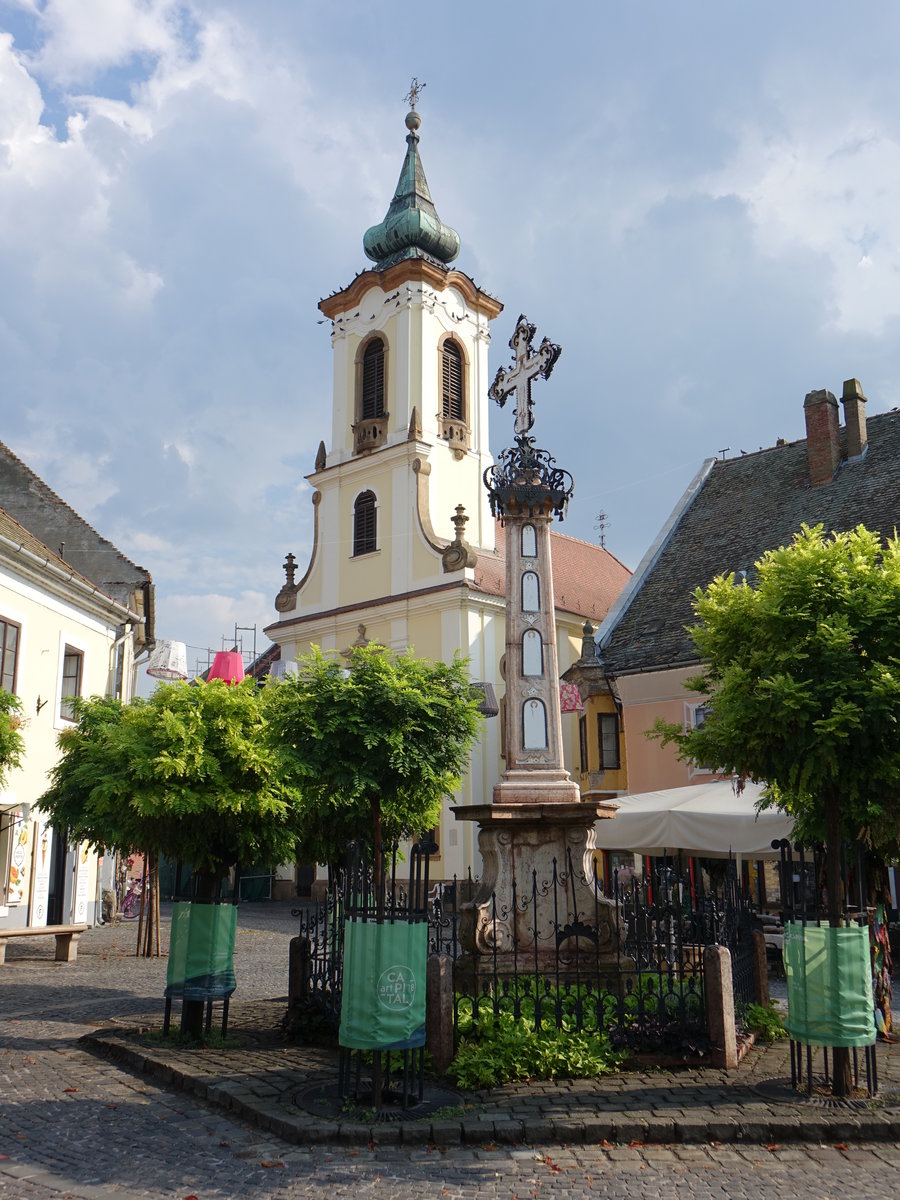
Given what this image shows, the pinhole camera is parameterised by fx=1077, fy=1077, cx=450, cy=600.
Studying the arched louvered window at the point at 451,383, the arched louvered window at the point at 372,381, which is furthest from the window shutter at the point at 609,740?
the arched louvered window at the point at 372,381

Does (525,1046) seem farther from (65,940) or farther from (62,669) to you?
(62,669)

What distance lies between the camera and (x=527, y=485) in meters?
11.8

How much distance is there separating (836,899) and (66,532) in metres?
23.2

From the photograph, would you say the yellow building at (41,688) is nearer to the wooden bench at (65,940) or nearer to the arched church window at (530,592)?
the wooden bench at (65,940)

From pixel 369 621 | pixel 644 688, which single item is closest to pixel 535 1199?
pixel 644 688

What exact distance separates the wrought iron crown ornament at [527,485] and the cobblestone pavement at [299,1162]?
6.66 meters

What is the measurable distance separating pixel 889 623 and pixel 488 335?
Answer: 114 feet

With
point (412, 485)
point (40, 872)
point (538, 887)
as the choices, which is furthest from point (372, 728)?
point (412, 485)

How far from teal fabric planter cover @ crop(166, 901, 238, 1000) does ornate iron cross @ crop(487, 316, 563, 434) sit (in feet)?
20.6

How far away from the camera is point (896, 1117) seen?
23.1 feet

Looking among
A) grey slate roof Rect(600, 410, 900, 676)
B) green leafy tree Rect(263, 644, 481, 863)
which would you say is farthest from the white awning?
grey slate roof Rect(600, 410, 900, 676)

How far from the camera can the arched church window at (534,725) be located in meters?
11.0

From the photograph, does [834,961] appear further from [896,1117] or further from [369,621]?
[369,621]

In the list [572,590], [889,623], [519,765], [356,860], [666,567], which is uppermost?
[572,590]
